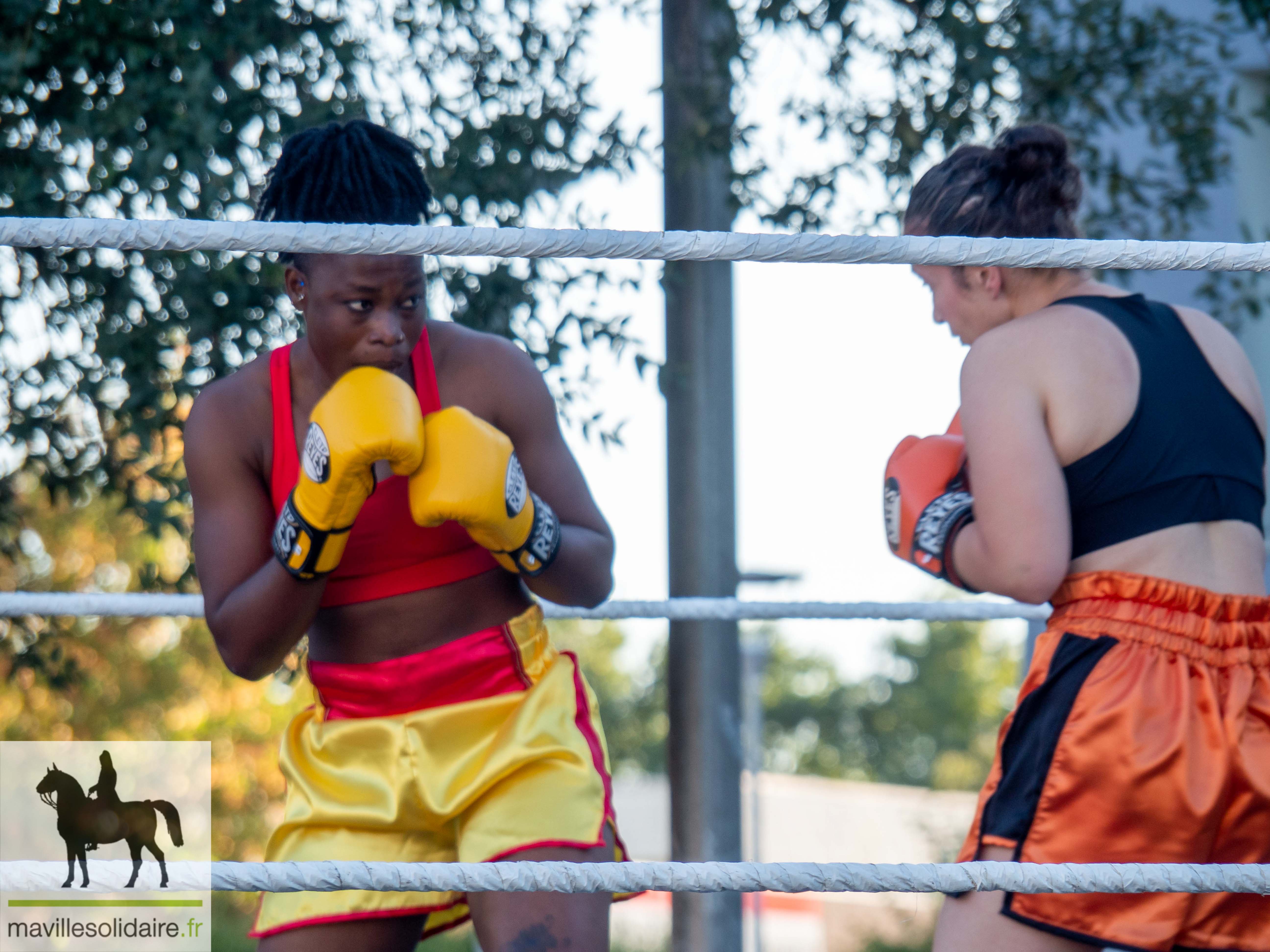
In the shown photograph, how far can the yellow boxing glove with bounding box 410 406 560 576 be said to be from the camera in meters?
1.28

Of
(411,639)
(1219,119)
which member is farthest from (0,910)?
(1219,119)

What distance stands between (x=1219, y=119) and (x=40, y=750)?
2.74 meters

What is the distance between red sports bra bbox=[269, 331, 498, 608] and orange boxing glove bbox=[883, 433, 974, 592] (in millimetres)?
472

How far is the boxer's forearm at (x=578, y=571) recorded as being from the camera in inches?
55.4

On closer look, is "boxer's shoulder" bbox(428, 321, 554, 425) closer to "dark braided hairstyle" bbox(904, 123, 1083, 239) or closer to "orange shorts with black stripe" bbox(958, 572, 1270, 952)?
"dark braided hairstyle" bbox(904, 123, 1083, 239)

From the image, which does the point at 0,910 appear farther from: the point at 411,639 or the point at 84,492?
the point at 84,492

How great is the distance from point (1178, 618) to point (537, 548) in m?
0.64

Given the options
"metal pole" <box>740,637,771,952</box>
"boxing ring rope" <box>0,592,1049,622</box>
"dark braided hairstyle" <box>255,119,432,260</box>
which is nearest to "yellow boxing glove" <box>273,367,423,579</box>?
"dark braided hairstyle" <box>255,119,432,260</box>

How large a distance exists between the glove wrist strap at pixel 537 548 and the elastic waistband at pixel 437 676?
0.11 meters

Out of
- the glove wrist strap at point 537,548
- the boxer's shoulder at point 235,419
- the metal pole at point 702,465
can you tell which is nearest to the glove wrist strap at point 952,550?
the glove wrist strap at point 537,548

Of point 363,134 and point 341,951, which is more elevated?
point 363,134

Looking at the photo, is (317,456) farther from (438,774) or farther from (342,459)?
(438,774)

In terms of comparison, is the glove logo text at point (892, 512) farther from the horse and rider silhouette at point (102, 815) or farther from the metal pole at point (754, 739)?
the metal pole at point (754, 739)

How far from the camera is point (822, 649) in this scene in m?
19.5
